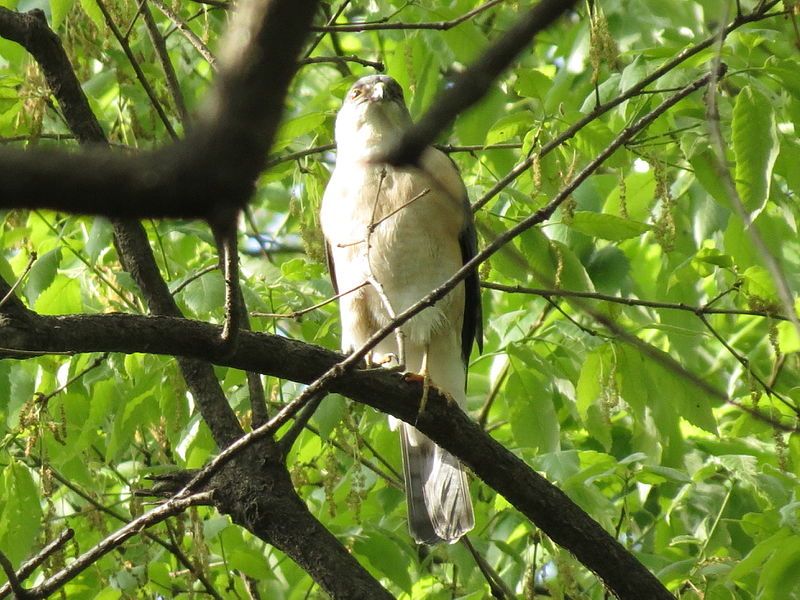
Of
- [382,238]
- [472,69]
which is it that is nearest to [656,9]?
[382,238]

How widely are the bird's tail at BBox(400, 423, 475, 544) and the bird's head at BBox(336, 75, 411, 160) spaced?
3.99 ft

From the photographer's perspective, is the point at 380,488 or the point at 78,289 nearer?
the point at 78,289

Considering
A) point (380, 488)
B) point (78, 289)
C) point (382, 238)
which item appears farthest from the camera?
point (380, 488)

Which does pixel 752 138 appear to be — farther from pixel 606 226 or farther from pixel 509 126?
pixel 509 126

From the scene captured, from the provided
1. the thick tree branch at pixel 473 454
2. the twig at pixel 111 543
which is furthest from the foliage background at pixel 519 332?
the twig at pixel 111 543

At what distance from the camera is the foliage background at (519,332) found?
3.26m

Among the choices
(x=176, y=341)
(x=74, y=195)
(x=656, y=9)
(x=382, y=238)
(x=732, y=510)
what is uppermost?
(x=656, y=9)

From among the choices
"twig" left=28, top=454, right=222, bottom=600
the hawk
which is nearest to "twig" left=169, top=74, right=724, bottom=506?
"twig" left=28, top=454, right=222, bottom=600

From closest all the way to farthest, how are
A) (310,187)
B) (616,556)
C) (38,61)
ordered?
(616,556)
(38,61)
(310,187)

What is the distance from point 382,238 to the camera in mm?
4184

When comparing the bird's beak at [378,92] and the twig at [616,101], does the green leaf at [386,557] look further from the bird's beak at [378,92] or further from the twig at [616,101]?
the bird's beak at [378,92]

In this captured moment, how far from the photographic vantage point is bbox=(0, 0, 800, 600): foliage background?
326 centimetres

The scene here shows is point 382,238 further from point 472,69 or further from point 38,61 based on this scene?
point 472,69

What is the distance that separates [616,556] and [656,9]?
2.66 metres
